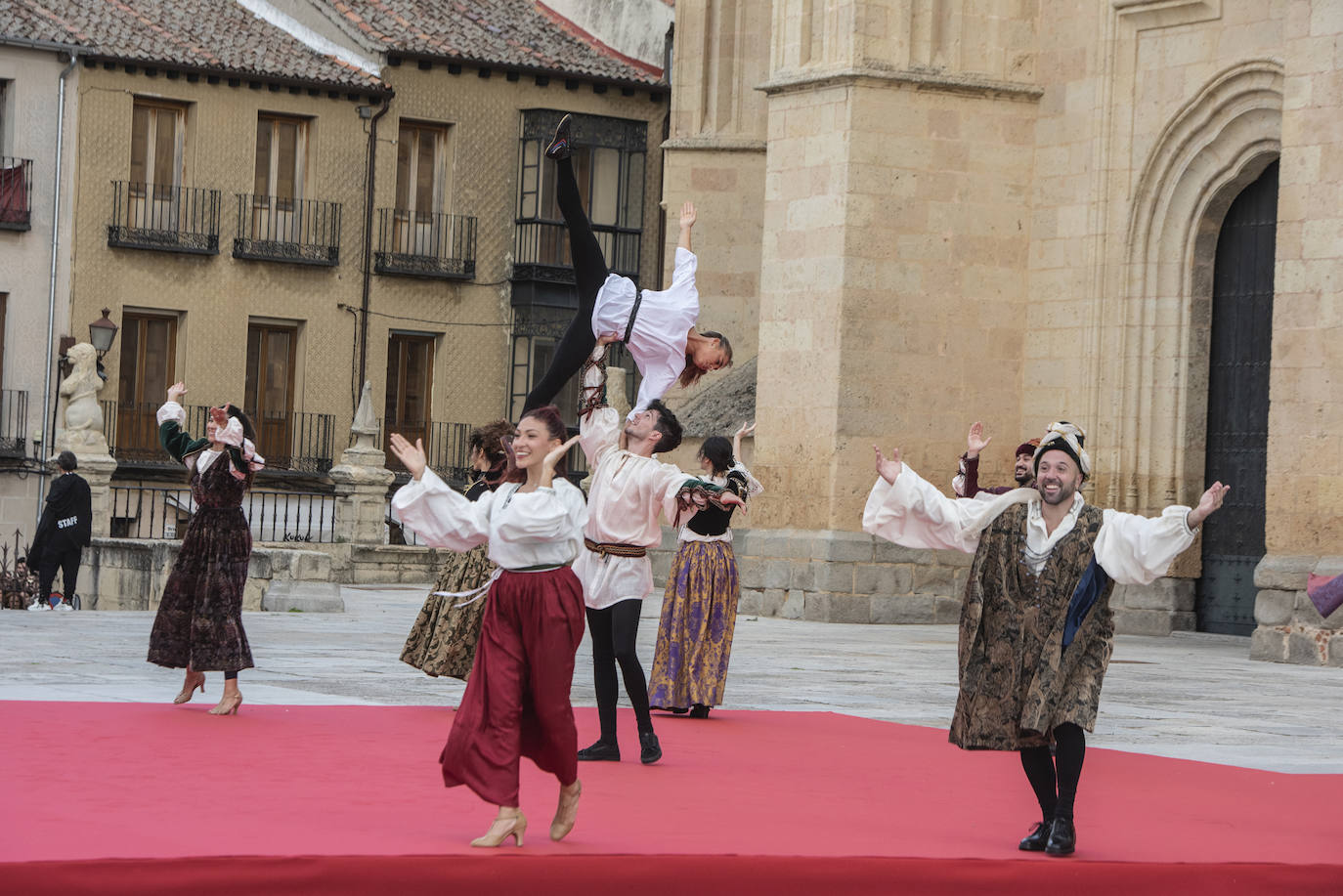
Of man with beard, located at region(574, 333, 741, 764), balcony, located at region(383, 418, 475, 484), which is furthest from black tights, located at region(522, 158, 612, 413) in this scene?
balcony, located at region(383, 418, 475, 484)

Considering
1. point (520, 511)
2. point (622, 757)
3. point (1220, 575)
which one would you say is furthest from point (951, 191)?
point (520, 511)

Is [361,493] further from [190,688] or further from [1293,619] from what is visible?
[190,688]

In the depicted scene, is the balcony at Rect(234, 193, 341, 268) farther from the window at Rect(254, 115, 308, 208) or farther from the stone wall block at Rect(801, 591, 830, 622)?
the stone wall block at Rect(801, 591, 830, 622)

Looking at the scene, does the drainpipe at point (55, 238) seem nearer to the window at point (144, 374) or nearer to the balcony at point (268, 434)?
the balcony at point (268, 434)

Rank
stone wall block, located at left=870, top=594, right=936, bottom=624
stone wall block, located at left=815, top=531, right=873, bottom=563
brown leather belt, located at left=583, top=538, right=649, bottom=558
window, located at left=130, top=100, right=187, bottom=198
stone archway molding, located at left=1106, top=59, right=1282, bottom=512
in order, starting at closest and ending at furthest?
1. brown leather belt, located at left=583, top=538, right=649, bottom=558
2. stone archway molding, located at left=1106, top=59, right=1282, bottom=512
3. stone wall block, located at left=815, top=531, right=873, bottom=563
4. stone wall block, located at left=870, top=594, right=936, bottom=624
5. window, located at left=130, top=100, right=187, bottom=198

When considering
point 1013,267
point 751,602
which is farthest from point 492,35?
point 751,602

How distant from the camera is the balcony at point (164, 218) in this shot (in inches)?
1280

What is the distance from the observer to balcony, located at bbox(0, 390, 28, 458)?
31344 mm

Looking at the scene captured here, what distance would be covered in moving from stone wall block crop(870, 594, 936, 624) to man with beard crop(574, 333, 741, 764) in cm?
1041

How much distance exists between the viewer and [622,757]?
9.23m

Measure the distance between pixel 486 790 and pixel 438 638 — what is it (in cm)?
429

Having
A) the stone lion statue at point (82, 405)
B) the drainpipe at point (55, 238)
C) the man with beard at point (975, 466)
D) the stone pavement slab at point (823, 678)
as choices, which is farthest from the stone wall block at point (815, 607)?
the drainpipe at point (55, 238)

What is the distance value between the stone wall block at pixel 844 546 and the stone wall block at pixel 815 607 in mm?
357

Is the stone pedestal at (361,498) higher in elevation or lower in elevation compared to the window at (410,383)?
lower
